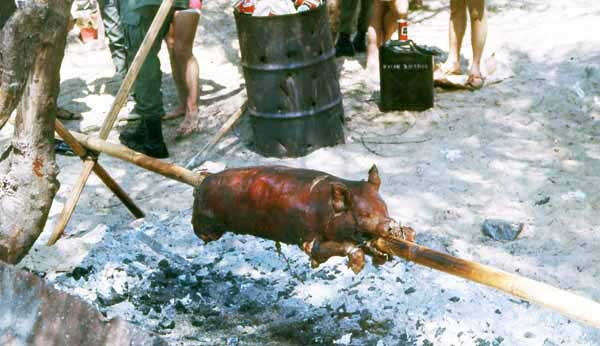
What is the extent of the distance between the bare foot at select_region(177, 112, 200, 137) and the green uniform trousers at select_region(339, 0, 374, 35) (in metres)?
1.87

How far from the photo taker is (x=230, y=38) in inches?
333

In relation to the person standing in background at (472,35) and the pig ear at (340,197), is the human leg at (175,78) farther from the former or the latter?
the pig ear at (340,197)

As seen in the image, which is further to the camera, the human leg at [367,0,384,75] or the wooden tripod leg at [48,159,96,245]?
the human leg at [367,0,384,75]

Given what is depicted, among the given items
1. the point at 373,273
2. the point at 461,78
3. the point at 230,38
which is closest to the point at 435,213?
the point at 373,273

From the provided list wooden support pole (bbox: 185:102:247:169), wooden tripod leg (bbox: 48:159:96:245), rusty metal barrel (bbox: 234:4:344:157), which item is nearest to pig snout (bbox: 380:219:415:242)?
wooden tripod leg (bbox: 48:159:96:245)

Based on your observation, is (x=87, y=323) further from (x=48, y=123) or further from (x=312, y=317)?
(x=312, y=317)

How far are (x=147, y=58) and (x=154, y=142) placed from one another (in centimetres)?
63

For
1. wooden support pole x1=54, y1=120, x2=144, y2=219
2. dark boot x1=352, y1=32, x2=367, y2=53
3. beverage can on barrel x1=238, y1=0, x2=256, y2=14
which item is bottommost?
dark boot x1=352, y1=32, x2=367, y2=53

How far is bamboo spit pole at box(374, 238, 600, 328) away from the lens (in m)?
1.90

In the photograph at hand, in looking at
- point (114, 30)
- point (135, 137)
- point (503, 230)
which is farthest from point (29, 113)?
point (114, 30)

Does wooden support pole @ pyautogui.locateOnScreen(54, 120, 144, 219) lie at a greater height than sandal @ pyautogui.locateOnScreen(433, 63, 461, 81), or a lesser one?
greater

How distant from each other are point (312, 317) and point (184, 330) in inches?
22.2

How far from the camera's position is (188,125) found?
6.28 m

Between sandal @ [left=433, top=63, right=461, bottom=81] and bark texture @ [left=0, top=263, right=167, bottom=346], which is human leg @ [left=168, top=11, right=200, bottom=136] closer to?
sandal @ [left=433, top=63, right=461, bottom=81]
